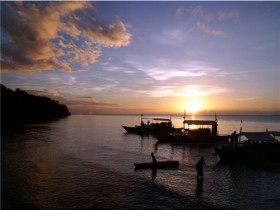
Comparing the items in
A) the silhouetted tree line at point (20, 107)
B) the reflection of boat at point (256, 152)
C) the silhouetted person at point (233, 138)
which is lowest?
the reflection of boat at point (256, 152)

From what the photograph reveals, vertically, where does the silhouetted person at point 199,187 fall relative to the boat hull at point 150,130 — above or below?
below

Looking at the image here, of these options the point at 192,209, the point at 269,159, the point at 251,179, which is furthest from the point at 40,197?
the point at 269,159

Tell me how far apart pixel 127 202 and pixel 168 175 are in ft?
31.4

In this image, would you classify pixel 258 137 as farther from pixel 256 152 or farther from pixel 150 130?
pixel 150 130

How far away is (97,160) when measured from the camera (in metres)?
37.8

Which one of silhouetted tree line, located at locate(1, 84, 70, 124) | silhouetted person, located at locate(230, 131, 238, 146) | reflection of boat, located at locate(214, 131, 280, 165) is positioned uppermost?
A: silhouetted tree line, located at locate(1, 84, 70, 124)

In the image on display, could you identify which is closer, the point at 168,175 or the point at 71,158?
the point at 168,175

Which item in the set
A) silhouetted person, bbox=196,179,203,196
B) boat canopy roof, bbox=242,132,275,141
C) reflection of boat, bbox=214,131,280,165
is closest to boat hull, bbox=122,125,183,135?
boat canopy roof, bbox=242,132,275,141

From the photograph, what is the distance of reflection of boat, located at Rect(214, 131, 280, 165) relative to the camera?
35969 mm

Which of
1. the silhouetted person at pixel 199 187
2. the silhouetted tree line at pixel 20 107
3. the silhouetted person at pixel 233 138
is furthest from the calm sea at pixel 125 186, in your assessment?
the silhouetted tree line at pixel 20 107

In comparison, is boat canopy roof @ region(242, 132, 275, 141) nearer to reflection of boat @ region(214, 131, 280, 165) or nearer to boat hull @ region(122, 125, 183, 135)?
reflection of boat @ region(214, 131, 280, 165)

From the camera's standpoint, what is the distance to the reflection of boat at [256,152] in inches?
1416

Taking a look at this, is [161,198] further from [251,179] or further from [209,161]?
[209,161]

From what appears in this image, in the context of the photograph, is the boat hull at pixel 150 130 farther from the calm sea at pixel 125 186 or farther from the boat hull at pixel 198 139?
the calm sea at pixel 125 186
